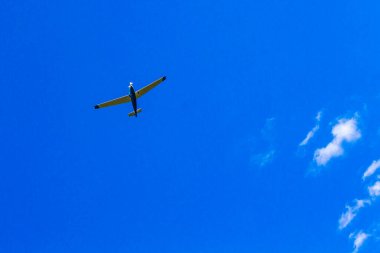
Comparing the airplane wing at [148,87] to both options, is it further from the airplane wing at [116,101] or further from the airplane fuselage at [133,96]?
the airplane wing at [116,101]

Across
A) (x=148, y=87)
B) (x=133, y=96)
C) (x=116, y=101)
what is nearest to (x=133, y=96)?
(x=133, y=96)

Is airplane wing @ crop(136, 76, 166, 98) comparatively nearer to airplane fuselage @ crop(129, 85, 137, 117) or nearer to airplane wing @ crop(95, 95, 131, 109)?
airplane fuselage @ crop(129, 85, 137, 117)

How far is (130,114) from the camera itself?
475 feet

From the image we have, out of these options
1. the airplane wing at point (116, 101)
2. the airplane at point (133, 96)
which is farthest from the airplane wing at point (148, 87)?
the airplane wing at point (116, 101)

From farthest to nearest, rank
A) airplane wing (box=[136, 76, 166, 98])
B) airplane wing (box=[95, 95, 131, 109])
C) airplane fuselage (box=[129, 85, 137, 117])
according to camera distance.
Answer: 1. airplane wing (box=[95, 95, 131, 109])
2. airplane fuselage (box=[129, 85, 137, 117])
3. airplane wing (box=[136, 76, 166, 98])

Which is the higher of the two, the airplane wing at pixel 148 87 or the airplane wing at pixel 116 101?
the airplane wing at pixel 116 101

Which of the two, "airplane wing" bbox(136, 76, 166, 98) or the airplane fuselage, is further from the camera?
the airplane fuselage

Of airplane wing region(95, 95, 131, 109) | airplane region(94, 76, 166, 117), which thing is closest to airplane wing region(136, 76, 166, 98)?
airplane region(94, 76, 166, 117)

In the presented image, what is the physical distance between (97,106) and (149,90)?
1191 cm

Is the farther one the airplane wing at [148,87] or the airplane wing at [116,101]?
the airplane wing at [116,101]

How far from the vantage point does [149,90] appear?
136m

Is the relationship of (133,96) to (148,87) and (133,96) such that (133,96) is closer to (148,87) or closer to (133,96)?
(133,96)

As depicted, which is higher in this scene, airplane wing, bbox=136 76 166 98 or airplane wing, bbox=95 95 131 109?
airplane wing, bbox=95 95 131 109

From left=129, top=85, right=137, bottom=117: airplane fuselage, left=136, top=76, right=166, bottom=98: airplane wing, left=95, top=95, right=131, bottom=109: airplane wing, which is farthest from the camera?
left=95, top=95, right=131, bottom=109: airplane wing
